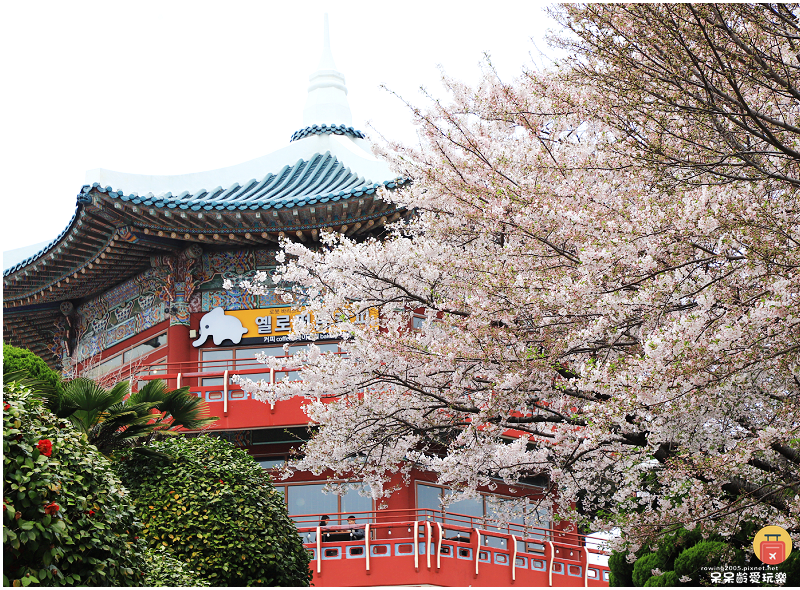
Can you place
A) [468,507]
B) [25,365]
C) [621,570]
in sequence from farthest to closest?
1. [468,507]
2. [621,570]
3. [25,365]

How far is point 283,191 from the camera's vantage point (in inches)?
732

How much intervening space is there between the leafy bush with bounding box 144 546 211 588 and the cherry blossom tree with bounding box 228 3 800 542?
2588 mm

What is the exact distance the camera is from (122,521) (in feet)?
20.3

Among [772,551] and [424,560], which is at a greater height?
[772,551]

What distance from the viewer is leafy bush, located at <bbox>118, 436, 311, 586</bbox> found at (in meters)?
9.23

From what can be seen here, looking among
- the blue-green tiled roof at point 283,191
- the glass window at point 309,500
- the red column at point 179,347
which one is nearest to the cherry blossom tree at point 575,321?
the blue-green tiled roof at point 283,191

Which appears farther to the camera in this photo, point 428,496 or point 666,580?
point 428,496

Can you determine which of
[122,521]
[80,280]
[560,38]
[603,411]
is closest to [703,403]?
[603,411]

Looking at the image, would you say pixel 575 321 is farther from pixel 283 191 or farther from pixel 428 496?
pixel 283 191

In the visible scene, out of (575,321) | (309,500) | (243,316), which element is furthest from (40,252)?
(575,321)

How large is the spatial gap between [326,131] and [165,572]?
17.1 meters

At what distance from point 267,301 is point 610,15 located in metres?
12.7

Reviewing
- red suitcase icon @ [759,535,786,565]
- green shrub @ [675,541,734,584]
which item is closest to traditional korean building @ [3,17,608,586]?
green shrub @ [675,541,734,584]

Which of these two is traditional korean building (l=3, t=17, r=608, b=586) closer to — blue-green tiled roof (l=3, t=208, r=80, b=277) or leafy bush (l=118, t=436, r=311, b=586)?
blue-green tiled roof (l=3, t=208, r=80, b=277)
